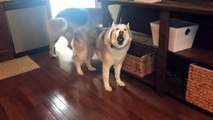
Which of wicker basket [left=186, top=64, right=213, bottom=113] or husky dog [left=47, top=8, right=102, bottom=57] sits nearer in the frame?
wicker basket [left=186, top=64, right=213, bottom=113]

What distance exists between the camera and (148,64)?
7.70 feet

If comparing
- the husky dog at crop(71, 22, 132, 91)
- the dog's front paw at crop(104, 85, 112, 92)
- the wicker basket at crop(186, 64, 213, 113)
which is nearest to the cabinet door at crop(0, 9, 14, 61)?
the husky dog at crop(71, 22, 132, 91)

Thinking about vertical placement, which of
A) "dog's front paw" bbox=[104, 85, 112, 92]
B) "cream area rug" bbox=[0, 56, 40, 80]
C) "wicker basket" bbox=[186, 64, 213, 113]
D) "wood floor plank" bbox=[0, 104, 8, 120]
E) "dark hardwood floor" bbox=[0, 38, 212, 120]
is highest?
"wicker basket" bbox=[186, 64, 213, 113]

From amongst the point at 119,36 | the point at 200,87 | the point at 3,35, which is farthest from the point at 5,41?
the point at 200,87

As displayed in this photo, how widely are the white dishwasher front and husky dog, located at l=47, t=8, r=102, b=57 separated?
0.38 m

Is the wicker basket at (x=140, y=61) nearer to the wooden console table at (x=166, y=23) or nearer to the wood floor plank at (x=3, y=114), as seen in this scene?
the wooden console table at (x=166, y=23)

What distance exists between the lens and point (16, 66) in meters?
2.97

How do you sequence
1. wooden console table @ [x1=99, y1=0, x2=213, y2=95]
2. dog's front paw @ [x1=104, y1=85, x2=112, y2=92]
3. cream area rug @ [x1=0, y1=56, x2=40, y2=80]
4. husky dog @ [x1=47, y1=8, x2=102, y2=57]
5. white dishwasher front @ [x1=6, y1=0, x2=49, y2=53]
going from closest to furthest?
wooden console table @ [x1=99, y1=0, x2=213, y2=95], dog's front paw @ [x1=104, y1=85, x2=112, y2=92], cream area rug @ [x1=0, y1=56, x2=40, y2=80], husky dog @ [x1=47, y1=8, x2=102, y2=57], white dishwasher front @ [x1=6, y1=0, x2=49, y2=53]

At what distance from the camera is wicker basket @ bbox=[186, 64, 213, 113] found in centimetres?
171

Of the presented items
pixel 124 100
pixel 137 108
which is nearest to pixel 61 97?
pixel 124 100

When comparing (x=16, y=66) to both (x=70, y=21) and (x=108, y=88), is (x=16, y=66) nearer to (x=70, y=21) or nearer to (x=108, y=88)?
(x=70, y=21)

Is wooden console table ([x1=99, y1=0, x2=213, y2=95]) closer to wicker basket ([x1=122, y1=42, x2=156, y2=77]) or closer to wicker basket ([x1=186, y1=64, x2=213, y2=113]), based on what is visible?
wicker basket ([x1=186, y1=64, x2=213, y2=113])

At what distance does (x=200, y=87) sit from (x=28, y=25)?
8.16ft

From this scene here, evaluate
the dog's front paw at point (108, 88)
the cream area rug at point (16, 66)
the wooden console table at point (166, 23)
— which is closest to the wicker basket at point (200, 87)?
the wooden console table at point (166, 23)
